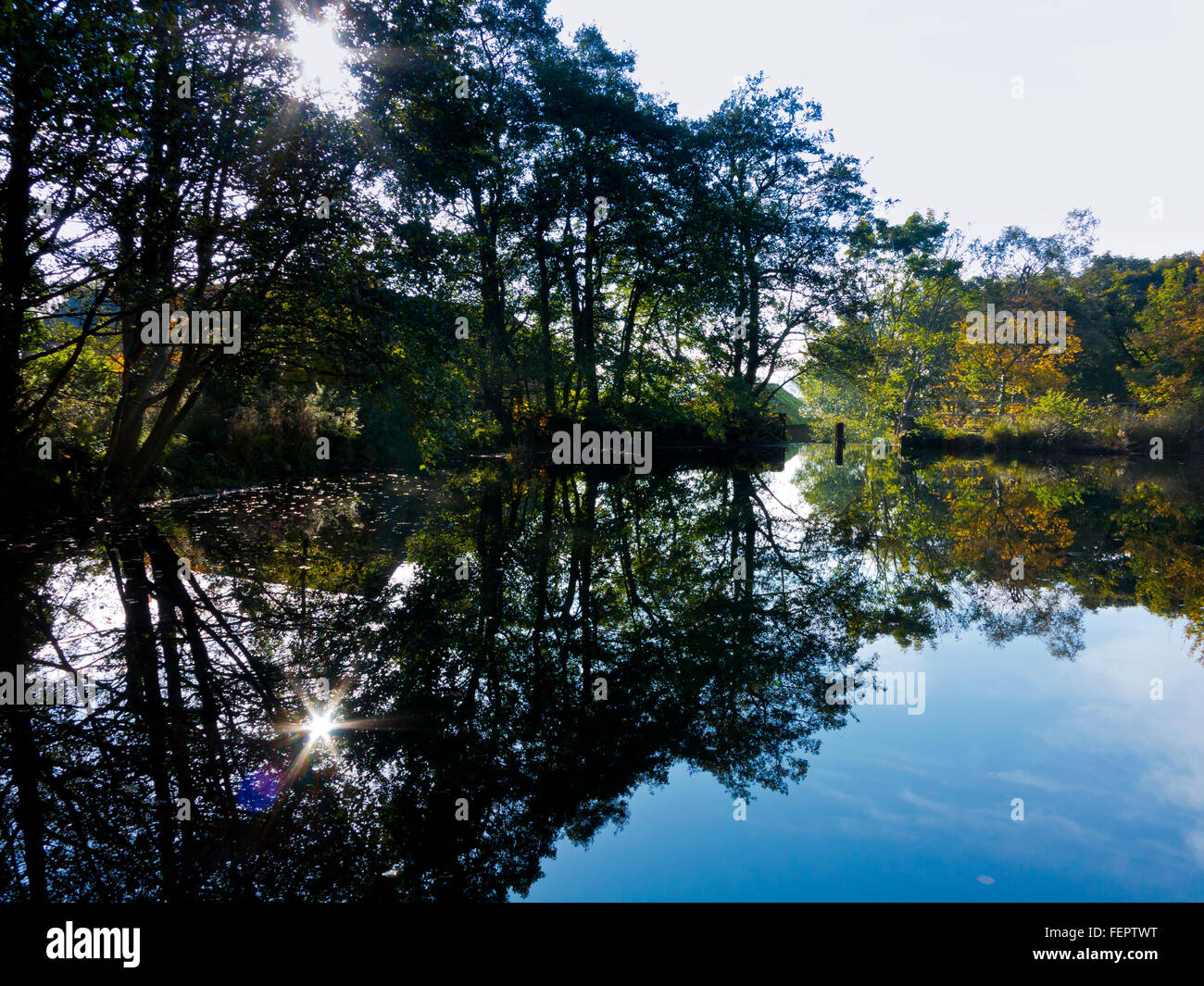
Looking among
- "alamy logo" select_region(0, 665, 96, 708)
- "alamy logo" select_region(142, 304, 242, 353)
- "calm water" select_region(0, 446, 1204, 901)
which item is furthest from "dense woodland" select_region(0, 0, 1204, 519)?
"alamy logo" select_region(0, 665, 96, 708)

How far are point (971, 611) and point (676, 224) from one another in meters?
21.3

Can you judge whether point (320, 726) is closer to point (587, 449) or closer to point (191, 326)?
point (191, 326)

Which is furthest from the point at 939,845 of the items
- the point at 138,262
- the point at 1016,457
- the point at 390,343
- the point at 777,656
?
the point at 1016,457

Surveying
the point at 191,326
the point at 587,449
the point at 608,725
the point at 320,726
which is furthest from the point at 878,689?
the point at 587,449

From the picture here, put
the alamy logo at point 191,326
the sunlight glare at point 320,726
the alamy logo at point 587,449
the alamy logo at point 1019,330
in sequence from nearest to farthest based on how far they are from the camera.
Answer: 1. the sunlight glare at point 320,726
2. the alamy logo at point 191,326
3. the alamy logo at point 587,449
4. the alamy logo at point 1019,330

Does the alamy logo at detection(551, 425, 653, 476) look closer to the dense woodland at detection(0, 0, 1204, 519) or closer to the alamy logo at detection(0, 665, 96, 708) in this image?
the dense woodland at detection(0, 0, 1204, 519)

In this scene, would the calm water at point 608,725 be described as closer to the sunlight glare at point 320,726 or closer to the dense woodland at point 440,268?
the sunlight glare at point 320,726

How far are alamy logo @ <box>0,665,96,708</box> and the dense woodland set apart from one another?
240 inches

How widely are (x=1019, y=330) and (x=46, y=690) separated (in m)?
42.5

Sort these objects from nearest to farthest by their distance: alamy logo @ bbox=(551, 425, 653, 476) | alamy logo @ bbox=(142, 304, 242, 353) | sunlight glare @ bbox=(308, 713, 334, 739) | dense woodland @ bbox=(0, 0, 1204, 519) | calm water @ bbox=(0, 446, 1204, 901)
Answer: calm water @ bbox=(0, 446, 1204, 901) < sunlight glare @ bbox=(308, 713, 334, 739) < dense woodland @ bbox=(0, 0, 1204, 519) < alamy logo @ bbox=(142, 304, 242, 353) < alamy logo @ bbox=(551, 425, 653, 476)

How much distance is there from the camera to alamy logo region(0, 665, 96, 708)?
3.65 meters

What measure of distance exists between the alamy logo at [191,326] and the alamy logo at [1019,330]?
3650 cm
